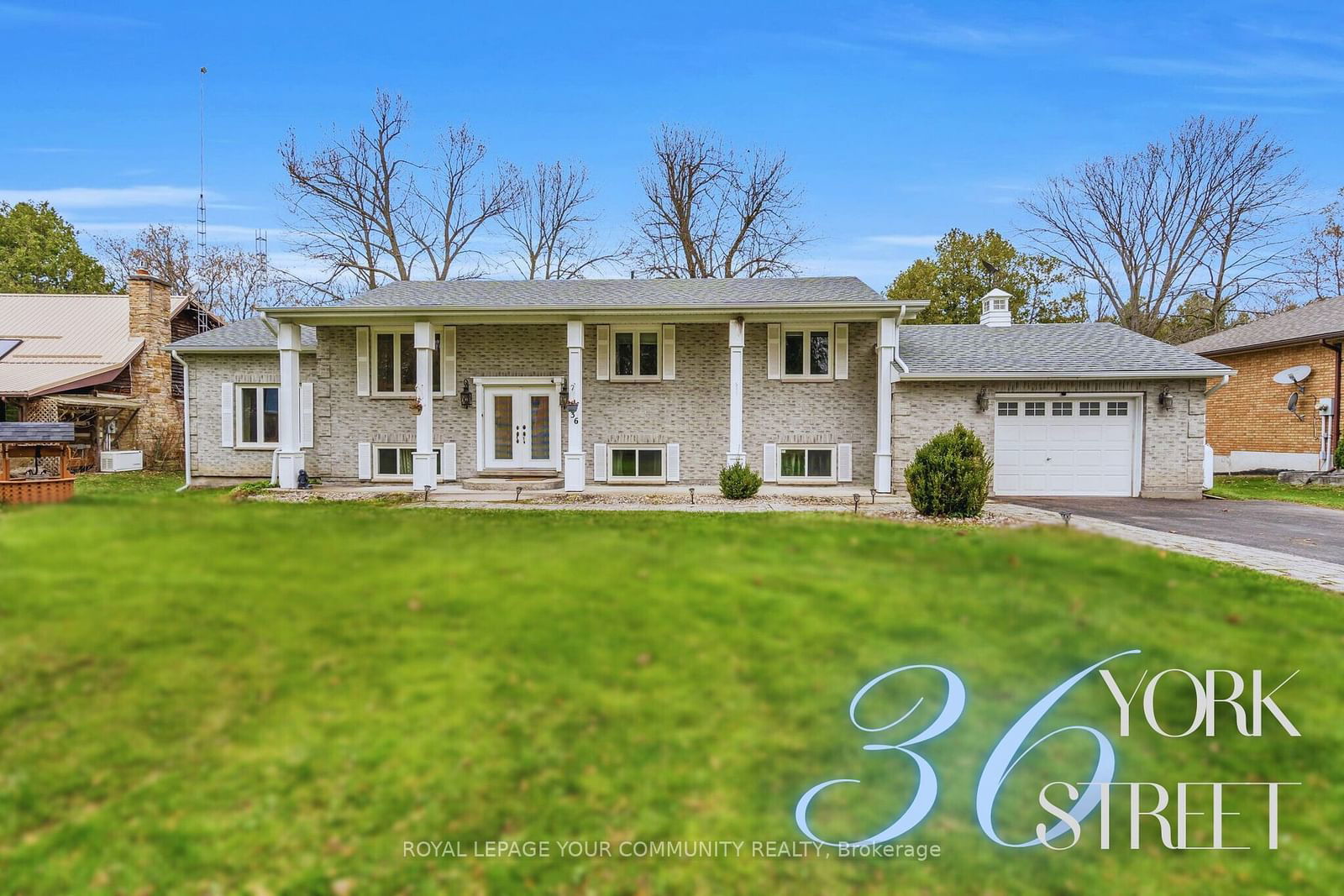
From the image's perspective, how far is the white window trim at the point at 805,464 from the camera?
1351 centimetres

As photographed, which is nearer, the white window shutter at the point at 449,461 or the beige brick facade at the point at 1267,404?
the white window shutter at the point at 449,461

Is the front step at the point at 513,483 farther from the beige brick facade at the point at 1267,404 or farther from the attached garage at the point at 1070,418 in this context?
the beige brick facade at the point at 1267,404

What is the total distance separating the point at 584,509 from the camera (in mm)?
9469

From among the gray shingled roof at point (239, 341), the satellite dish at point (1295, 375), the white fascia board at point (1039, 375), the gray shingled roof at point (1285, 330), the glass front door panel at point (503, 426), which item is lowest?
the glass front door panel at point (503, 426)

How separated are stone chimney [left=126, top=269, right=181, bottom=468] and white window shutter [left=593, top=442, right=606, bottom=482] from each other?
14.0 meters

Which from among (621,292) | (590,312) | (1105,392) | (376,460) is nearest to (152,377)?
(376,460)

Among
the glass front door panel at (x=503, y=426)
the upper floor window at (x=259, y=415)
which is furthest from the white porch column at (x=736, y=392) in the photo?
the upper floor window at (x=259, y=415)

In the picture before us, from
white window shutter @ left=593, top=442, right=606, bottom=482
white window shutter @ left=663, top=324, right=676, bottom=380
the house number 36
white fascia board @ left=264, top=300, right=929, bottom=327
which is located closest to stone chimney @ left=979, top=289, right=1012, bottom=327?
white fascia board @ left=264, top=300, right=929, bottom=327

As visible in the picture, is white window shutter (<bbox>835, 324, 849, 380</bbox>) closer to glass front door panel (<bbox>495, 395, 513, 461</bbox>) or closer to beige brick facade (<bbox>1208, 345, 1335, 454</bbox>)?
glass front door panel (<bbox>495, 395, 513, 461</bbox>)

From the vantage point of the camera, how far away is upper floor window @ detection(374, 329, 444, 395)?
14016mm

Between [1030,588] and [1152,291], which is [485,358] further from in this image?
[1152,291]

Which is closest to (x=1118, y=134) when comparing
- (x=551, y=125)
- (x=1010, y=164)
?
(x=1010, y=164)

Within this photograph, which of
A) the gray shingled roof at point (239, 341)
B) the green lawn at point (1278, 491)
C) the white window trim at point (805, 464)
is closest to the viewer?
the green lawn at point (1278, 491)

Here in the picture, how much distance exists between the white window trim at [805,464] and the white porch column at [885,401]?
36.9 inches
